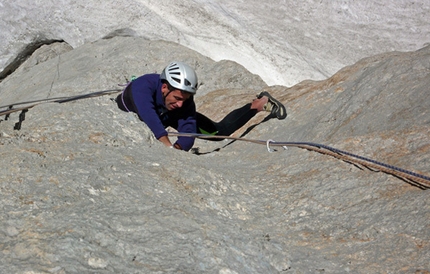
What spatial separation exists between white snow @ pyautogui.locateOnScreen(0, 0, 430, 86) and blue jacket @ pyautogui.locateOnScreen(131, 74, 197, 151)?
585cm

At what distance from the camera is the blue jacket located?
701 cm

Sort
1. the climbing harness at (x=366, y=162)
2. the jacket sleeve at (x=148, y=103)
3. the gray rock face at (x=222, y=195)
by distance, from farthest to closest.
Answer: the jacket sleeve at (x=148, y=103) → the climbing harness at (x=366, y=162) → the gray rock face at (x=222, y=195)

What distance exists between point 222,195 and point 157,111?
8.32 feet

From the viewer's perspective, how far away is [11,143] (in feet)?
17.5

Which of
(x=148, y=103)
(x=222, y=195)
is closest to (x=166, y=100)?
(x=148, y=103)

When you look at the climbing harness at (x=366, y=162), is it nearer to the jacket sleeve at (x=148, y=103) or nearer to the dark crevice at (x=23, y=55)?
the jacket sleeve at (x=148, y=103)

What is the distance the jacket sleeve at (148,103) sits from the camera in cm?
695

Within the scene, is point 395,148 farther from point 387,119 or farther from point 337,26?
point 337,26

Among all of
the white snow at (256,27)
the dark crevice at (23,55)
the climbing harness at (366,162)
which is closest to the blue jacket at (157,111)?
the climbing harness at (366,162)

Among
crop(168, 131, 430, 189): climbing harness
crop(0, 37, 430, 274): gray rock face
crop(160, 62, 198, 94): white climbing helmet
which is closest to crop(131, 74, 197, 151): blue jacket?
crop(160, 62, 198, 94): white climbing helmet

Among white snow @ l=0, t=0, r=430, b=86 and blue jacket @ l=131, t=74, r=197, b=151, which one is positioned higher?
blue jacket @ l=131, t=74, r=197, b=151

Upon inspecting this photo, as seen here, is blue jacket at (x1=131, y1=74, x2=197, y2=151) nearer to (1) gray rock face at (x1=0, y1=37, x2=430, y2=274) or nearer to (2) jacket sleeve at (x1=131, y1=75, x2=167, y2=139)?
(2) jacket sleeve at (x1=131, y1=75, x2=167, y2=139)

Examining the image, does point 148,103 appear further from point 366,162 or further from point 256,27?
point 256,27

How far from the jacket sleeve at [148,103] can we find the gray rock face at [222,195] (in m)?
0.53
